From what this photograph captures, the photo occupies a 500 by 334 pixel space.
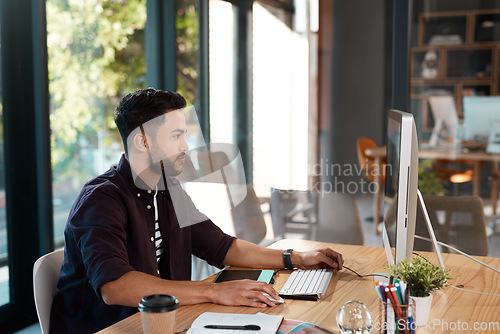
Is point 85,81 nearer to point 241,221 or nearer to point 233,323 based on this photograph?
point 241,221

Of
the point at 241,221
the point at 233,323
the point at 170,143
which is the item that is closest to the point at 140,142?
the point at 170,143

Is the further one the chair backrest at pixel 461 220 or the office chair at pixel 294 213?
the office chair at pixel 294 213

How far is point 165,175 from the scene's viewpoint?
173 centimetres

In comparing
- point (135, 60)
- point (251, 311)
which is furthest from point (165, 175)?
point (135, 60)

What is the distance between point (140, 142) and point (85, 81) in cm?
164

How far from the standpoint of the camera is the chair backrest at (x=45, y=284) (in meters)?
1.48

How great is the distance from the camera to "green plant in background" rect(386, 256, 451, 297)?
48.3 inches

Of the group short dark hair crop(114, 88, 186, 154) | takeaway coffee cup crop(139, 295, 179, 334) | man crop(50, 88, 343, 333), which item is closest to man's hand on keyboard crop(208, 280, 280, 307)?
man crop(50, 88, 343, 333)

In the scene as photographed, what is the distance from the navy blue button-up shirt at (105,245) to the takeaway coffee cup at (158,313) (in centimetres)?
29

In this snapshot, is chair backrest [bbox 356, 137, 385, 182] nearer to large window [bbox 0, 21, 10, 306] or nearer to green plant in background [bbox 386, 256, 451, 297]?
large window [bbox 0, 21, 10, 306]

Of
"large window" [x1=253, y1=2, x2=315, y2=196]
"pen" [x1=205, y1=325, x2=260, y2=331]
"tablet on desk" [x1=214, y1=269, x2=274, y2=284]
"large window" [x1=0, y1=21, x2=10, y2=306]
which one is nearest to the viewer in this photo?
"pen" [x1=205, y1=325, x2=260, y2=331]

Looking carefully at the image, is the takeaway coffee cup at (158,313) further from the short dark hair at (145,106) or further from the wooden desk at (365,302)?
the short dark hair at (145,106)

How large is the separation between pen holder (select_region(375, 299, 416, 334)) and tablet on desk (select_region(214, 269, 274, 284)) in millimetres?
567

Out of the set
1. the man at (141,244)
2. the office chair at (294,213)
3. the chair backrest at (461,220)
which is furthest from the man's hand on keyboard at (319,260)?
the office chair at (294,213)
